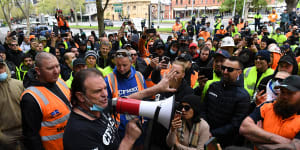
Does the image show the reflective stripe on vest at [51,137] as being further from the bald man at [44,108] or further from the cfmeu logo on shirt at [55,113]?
the cfmeu logo on shirt at [55,113]

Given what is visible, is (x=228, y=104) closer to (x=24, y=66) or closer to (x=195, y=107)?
(x=195, y=107)

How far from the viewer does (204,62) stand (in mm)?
5211

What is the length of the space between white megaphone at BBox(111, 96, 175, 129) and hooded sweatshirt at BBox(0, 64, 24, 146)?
2.04 meters

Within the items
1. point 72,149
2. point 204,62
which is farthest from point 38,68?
point 204,62

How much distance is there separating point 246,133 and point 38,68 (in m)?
2.58

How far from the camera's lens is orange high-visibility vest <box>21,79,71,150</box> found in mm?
2189

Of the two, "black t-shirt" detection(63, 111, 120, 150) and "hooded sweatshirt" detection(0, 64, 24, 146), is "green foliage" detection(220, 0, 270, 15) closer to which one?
"hooded sweatshirt" detection(0, 64, 24, 146)

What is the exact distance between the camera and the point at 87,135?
5.07 feet

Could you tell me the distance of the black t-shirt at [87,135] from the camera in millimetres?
1514

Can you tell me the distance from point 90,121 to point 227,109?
76.1 inches

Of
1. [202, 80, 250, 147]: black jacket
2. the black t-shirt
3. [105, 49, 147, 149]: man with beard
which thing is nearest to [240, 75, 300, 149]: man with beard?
[202, 80, 250, 147]: black jacket

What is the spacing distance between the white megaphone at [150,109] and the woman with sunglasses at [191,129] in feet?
3.01

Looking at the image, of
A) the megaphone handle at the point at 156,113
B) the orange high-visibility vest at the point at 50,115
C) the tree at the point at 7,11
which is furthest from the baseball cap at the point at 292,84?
the tree at the point at 7,11

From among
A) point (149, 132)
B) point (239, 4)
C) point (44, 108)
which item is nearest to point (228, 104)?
point (149, 132)
